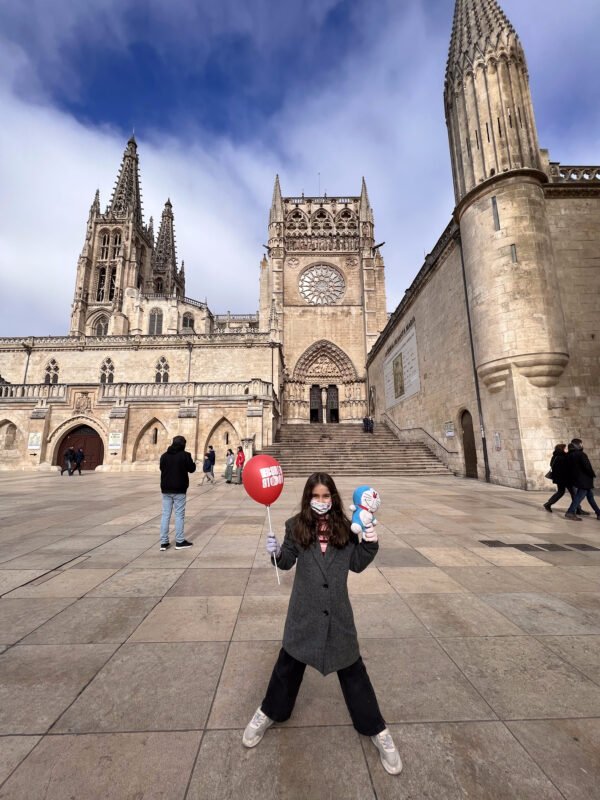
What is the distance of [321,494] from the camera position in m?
2.01

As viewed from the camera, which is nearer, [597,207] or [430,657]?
[430,657]

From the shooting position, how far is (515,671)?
7.39 ft

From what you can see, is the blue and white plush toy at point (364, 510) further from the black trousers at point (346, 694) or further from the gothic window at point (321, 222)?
the gothic window at point (321, 222)

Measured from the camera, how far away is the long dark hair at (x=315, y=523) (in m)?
1.93

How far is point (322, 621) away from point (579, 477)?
7.42 meters

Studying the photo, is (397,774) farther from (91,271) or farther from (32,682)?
(91,271)

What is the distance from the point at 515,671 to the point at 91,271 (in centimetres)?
5827

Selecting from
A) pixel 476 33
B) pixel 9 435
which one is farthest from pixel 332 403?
pixel 476 33

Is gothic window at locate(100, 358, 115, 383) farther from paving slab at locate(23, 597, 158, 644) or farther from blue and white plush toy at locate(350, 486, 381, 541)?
blue and white plush toy at locate(350, 486, 381, 541)

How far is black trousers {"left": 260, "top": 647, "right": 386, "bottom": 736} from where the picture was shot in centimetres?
162

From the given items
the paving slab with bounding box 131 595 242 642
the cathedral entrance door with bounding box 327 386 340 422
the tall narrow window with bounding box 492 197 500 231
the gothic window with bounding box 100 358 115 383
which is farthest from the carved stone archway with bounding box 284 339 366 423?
the paving slab with bounding box 131 595 242 642

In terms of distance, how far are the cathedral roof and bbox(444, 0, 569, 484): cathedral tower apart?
38 mm

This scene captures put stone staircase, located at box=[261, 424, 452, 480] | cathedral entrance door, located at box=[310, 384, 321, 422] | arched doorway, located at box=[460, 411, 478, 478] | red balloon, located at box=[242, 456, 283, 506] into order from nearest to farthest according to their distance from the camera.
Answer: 1. red balloon, located at box=[242, 456, 283, 506]
2. arched doorway, located at box=[460, 411, 478, 478]
3. stone staircase, located at box=[261, 424, 452, 480]
4. cathedral entrance door, located at box=[310, 384, 321, 422]

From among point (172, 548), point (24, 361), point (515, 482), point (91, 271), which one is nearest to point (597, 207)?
point (515, 482)
